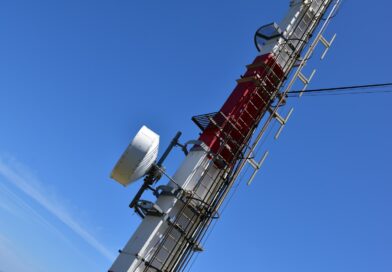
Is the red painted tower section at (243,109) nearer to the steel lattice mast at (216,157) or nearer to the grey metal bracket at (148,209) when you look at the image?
the steel lattice mast at (216,157)

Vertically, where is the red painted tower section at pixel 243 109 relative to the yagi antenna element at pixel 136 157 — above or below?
above

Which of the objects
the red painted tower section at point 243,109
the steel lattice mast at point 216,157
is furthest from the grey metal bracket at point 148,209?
the red painted tower section at point 243,109

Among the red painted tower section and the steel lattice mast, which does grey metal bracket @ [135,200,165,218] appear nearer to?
the steel lattice mast

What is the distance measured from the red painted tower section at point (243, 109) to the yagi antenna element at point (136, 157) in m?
3.73

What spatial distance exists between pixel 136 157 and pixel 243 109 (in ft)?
22.9

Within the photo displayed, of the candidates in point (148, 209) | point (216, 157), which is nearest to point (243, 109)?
point (216, 157)

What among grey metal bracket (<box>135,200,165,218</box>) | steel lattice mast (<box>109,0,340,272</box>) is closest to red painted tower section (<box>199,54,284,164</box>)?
steel lattice mast (<box>109,0,340,272</box>)

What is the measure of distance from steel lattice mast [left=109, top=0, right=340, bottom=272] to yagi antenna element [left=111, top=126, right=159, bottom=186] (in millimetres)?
1367

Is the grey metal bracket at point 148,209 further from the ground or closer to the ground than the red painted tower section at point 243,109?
closer to the ground

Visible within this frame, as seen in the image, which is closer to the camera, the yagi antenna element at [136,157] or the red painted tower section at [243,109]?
the yagi antenna element at [136,157]

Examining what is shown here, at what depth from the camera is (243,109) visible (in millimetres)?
22984

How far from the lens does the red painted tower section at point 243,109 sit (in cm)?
2234

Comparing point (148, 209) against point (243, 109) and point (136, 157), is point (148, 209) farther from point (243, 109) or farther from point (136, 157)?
point (243, 109)

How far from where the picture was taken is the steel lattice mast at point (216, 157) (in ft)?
64.0
